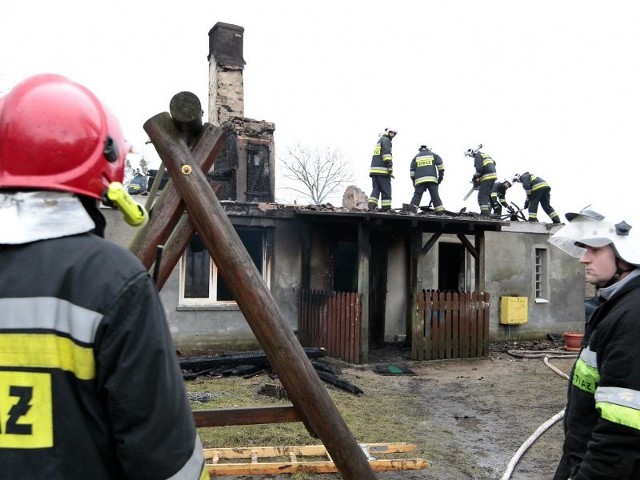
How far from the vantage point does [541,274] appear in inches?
632

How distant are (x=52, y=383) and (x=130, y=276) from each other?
30 cm

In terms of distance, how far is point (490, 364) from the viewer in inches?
472

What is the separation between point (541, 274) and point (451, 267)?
9.05 feet

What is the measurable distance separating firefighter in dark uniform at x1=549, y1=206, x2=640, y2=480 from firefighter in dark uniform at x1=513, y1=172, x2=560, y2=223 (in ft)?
50.5

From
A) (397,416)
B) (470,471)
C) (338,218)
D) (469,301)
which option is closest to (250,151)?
(338,218)

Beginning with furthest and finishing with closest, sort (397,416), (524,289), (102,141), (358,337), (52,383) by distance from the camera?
(524,289) < (358,337) < (397,416) < (102,141) < (52,383)

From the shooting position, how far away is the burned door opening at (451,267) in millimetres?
15133

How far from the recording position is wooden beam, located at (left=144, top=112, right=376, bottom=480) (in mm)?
2703

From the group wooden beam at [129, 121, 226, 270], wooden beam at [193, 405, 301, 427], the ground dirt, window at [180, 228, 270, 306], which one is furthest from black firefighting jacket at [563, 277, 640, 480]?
window at [180, 228, 270, 306]

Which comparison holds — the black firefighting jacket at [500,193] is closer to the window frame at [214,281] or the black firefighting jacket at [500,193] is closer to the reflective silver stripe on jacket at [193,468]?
the window frame at [214,281]

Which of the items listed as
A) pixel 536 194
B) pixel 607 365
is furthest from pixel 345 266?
pixel 607 365

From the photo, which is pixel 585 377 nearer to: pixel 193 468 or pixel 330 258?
pixel 193 468

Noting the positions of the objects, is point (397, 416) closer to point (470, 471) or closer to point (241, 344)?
point (470, 471)

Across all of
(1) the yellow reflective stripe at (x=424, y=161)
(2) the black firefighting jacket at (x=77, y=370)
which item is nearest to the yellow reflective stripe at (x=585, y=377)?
(2) the black firefighting jacket at (x=77, y=370)
